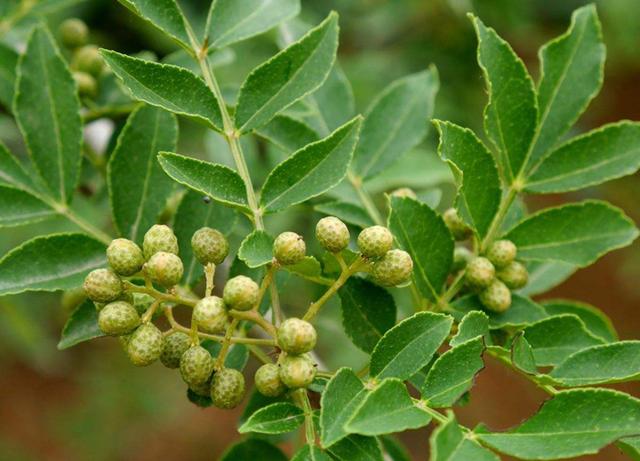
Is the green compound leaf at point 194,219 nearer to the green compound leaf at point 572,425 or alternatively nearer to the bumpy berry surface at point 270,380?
the bumpy berry surface at point 270,380

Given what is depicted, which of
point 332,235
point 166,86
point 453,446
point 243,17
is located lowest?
point 453,446

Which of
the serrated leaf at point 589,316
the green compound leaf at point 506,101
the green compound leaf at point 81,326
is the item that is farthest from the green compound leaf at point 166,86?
the serrated leaf at point 589,316

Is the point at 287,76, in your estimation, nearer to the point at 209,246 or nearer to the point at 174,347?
the point at 209,246

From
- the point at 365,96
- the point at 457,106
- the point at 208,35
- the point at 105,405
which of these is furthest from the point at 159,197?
the point at 105,405

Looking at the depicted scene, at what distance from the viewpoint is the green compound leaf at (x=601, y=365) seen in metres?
1.39

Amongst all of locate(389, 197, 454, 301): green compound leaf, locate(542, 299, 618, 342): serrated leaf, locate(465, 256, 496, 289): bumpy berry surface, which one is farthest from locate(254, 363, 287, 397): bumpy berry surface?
locate(542, 299, 618, 342): serrated leaf

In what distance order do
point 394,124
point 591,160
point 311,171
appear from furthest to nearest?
1. point 394,124
2. point 591,160
3. point 311,171

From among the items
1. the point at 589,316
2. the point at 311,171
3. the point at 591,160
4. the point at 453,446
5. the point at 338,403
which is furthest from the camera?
the point at 589,316

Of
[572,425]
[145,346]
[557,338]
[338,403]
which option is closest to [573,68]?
[557,338]

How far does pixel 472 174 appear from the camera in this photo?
1575mm

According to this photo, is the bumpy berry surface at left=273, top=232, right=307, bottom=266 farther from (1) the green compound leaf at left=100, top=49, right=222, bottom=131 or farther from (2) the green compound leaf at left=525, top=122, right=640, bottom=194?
(2) the green compound leaf at left=525, top=122, right=640, bottom=194

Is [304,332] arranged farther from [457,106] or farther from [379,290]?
[457,106]

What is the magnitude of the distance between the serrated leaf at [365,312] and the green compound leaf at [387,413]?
1.12 ft

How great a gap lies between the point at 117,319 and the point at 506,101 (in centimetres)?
84
